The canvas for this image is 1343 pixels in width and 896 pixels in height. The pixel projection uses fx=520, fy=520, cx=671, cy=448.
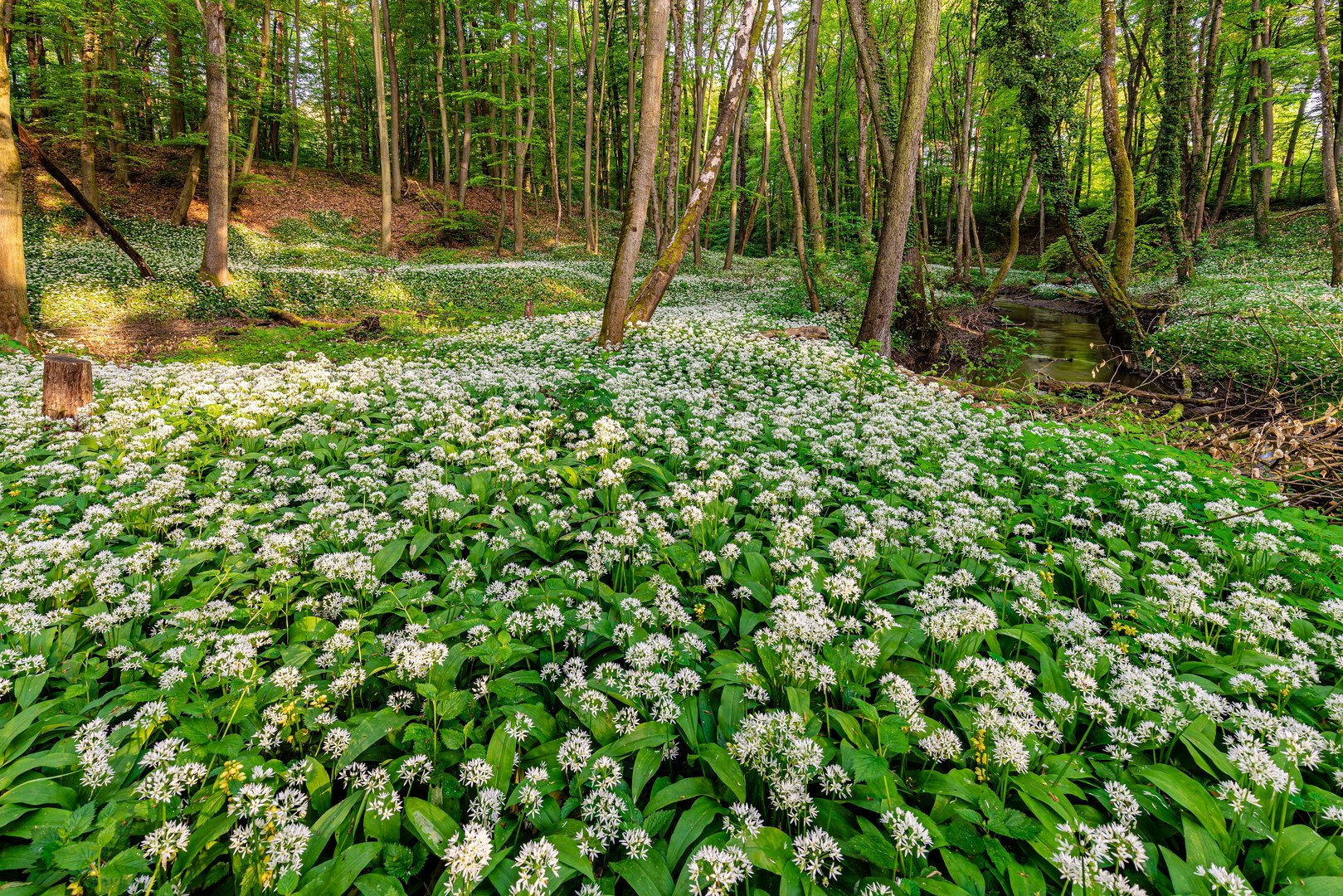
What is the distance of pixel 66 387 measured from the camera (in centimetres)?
595

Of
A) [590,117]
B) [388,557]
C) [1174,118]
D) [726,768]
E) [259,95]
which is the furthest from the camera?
[590,117]

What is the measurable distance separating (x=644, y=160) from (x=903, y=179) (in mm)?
4699

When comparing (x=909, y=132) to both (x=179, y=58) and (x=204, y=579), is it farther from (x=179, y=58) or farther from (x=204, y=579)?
(x=179, y=58)

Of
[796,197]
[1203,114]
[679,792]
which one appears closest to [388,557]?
[679,792]

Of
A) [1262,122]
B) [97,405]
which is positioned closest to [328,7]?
[97,405]

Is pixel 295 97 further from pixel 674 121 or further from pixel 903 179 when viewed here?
pixel 903 179

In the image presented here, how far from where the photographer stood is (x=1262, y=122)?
74.0 ft

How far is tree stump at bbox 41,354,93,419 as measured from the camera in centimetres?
586

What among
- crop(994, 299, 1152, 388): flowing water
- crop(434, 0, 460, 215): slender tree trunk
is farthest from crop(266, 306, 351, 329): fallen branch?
crop(434, 0, 460, 215): slender tree trunk

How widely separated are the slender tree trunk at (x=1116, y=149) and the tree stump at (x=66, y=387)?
1803cm

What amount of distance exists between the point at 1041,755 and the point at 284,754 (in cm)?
328

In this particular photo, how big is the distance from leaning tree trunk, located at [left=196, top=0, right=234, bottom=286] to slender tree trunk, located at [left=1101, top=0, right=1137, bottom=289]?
20.8 meters

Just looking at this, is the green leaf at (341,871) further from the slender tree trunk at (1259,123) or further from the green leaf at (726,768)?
the slender tree trunk at (1259,123)

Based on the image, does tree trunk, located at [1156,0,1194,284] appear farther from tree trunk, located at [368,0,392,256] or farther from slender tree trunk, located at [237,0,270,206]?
slender tree trunk, located at [237,0,270,206]
